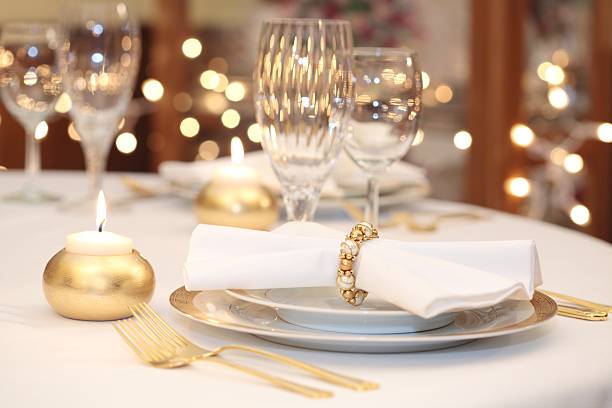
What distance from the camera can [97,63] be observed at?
1.38 metres

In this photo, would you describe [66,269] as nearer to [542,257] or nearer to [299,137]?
[299,137]

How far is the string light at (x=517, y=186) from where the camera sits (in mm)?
2990

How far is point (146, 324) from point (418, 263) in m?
0.21

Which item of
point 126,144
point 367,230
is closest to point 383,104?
point 367,230

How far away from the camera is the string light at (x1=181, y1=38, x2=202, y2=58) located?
3.95 metres

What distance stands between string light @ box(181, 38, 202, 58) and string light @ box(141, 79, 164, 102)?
6.7 inches

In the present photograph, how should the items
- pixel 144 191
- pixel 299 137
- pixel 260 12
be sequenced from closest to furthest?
pixel 299 137
pixel 144 191
pixel 260 12

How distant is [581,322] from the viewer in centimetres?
84

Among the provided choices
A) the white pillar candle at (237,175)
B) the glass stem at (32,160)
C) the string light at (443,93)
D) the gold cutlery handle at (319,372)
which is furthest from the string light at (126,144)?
the gold cutlery handle at (319,372)

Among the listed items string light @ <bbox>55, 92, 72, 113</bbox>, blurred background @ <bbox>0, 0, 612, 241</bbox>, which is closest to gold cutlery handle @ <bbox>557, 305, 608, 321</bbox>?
blurred background @ <bbox>0, 0, 612, 241</bbox>

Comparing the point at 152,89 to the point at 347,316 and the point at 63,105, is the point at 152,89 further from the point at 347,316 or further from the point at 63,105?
the point at 347,316

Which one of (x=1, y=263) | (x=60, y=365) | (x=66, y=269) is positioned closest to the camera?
(x=60, y=365)

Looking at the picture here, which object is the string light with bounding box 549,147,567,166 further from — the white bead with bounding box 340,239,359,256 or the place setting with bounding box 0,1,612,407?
the white bead with bounding box 340,239,359,256

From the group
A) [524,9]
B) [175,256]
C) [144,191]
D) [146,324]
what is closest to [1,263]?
[175,256]
